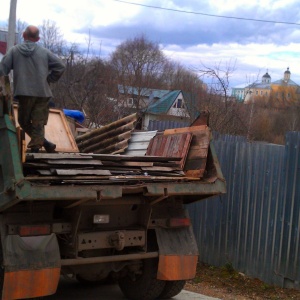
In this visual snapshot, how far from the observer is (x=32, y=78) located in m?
A: 5.89

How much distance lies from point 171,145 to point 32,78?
75.3 inches

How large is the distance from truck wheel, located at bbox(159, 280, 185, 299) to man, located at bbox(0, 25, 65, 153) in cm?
228

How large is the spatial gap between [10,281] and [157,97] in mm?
36754

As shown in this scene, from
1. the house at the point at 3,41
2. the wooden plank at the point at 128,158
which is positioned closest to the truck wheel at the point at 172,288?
the wooden plank at the point at 128,158

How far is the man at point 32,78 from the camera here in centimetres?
588

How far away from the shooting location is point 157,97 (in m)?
41.5

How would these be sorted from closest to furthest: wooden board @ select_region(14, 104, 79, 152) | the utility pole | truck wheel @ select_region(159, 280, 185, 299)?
truck wheel @ select_region(159, 280, 185, 299), wooden board @ select_region(14, 104, 79, 152), the utility pole

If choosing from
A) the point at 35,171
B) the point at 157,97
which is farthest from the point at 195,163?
the point at 157,97

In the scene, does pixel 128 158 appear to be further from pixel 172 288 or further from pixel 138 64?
pixel 138 64

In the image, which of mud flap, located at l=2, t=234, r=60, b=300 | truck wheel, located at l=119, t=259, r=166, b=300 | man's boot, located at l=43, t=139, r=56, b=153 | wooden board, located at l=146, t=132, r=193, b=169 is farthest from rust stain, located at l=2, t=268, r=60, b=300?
wooden board, located at l=146, t=132, r=193, b=169

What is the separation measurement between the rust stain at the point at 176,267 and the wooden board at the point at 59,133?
1952mm

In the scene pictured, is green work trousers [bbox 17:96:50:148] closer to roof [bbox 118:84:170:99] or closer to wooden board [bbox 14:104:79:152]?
wooden board [bbox 14:104:79:152]

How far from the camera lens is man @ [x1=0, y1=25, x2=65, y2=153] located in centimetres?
588

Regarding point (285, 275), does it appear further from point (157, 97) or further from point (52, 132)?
point (157, 97)
